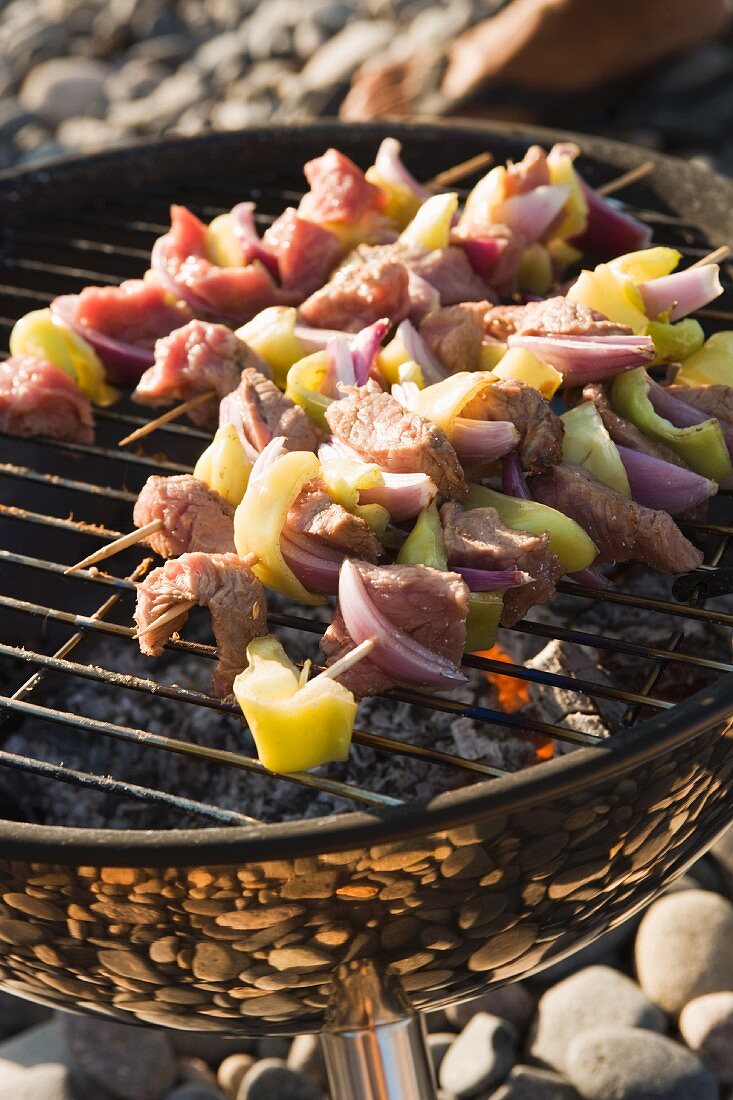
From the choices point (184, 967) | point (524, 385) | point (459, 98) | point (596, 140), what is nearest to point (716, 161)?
point (459, 98)

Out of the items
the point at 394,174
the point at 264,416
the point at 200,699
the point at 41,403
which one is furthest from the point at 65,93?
the point at 200,699

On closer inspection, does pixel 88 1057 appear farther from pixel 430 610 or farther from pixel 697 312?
pixel 697 312

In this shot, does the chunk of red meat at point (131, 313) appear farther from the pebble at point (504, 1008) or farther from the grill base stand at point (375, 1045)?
the pebble at point (504, 1008)

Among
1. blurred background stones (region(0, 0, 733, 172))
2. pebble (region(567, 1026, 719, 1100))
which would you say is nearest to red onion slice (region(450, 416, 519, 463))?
pebble (region(567, 1026, 719, 1100))

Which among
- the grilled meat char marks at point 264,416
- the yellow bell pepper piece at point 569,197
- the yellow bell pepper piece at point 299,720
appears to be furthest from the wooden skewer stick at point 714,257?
the yellow bell pepper piece at point 299,720

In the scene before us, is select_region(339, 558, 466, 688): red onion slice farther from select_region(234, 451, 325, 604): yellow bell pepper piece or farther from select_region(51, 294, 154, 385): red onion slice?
select_region(51, 294, 154, 385): red onion slice
